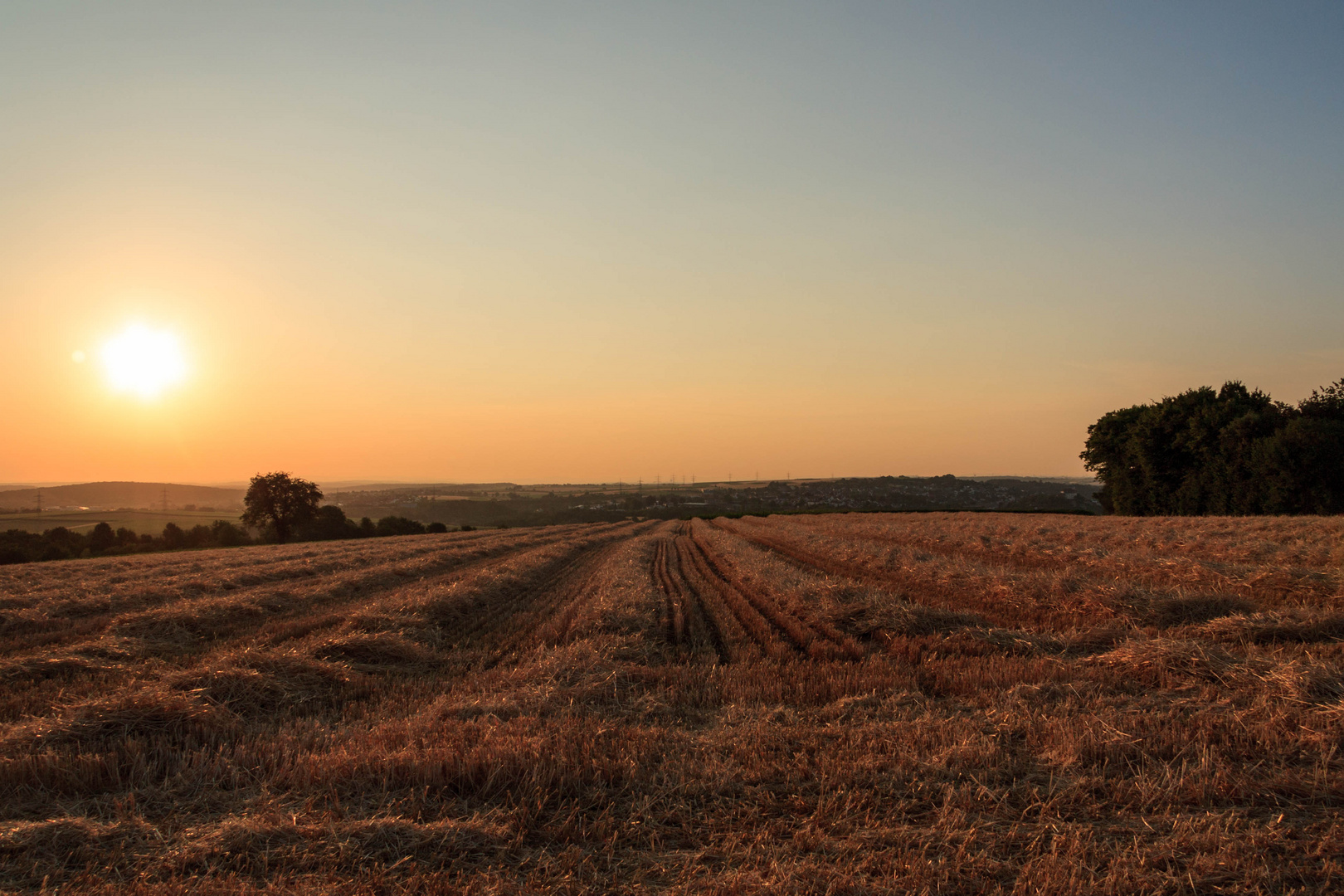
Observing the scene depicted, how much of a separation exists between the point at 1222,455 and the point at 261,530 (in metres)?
83.9

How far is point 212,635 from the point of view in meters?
12.4

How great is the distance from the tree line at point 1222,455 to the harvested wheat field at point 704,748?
36936mm

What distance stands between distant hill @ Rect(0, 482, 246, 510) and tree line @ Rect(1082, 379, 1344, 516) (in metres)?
165

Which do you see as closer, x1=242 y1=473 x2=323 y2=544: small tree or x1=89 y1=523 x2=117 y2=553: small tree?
x1=89 y1=523 x2=117 y2=553: small tree

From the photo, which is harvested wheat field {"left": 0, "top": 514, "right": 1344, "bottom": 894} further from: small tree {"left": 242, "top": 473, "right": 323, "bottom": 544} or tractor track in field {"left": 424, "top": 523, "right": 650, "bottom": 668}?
small tree {"left": 242, "top": 473, "right": 323, "bottom": 544}

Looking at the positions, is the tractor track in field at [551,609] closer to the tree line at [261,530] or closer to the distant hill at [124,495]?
the tree line at [261,530]

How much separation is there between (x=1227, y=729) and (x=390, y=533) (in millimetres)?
74988

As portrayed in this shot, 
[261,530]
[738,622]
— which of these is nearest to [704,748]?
[738,622]

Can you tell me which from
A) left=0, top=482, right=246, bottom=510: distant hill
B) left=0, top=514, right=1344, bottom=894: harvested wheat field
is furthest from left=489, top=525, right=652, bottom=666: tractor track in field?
left=0, top=482, right=246, bottom=510: distant hill

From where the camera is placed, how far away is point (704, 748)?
5629 millimetres

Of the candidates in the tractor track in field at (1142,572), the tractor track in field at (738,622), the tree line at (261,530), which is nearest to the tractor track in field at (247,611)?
the tractor track in field at (738,622)

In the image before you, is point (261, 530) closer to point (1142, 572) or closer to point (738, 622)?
point (738, 622)

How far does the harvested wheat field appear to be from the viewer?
149 inches

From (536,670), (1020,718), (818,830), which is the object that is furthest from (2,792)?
(1020,718)
